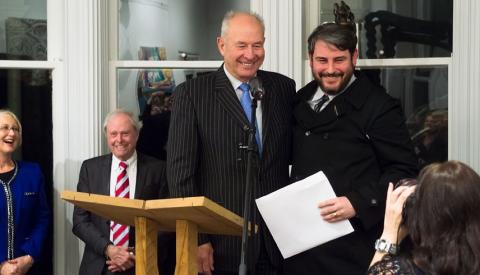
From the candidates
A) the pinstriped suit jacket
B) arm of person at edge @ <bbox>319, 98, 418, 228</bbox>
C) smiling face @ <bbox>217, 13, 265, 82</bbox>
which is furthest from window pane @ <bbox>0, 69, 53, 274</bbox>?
arm of person at edge @ <bbox>319, 98, 418, 228</bbox>

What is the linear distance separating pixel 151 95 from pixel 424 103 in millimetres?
1441

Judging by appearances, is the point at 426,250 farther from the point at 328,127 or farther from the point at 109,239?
the point at 109,239

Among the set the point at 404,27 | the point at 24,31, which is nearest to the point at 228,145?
the point at 404,27

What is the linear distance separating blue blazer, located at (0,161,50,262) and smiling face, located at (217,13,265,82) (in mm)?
1469

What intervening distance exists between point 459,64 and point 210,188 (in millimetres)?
1538

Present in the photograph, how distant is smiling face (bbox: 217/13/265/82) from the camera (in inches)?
150

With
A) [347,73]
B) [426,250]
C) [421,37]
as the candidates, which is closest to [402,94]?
[421,37]

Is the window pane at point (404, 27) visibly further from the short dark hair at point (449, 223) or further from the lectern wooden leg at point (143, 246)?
the short dark hair at point (449, 223)

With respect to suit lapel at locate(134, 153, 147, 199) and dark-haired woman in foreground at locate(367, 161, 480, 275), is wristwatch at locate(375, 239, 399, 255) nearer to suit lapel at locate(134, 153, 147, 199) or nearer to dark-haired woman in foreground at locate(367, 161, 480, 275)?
dark-haired woman in foreground at locate(367, 161, 480, 275)

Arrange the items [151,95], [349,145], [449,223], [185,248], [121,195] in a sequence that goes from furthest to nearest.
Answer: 1. [151,95]
2. [121,195]
3. [349,145]
4. [185,248]
5. [449,223]

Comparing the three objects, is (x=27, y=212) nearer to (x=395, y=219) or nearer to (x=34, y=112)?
(x=34, y=112)

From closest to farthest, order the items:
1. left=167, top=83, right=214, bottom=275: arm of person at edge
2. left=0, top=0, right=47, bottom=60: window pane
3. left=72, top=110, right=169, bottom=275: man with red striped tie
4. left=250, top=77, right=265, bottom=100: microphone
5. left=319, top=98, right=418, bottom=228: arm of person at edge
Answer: left=250, top=77, right=265, bottom=100: microphone
left=319, top=98, right=418, bottom=228: arm of person at edge
left=167, top=83, right=214, bottom=275: arm of person at edge
left=72, top=110, right=169, bottom=275: man with red striped tie
left=0, top=0, right=47, bottom=60: window pane

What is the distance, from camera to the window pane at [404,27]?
472 cm

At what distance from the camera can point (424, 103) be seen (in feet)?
15.6
